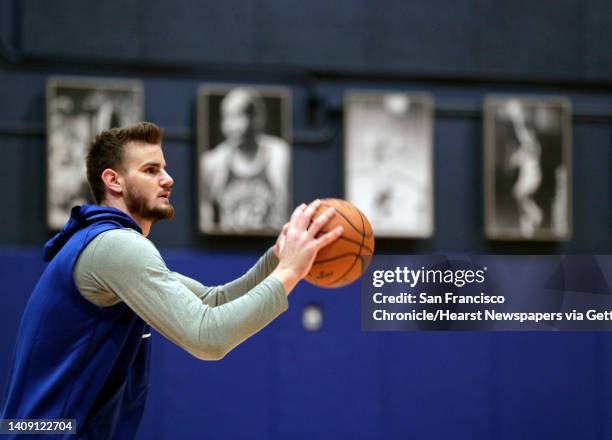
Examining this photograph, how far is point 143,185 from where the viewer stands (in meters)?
2.69

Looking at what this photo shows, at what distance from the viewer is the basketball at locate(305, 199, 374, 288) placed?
2.73m

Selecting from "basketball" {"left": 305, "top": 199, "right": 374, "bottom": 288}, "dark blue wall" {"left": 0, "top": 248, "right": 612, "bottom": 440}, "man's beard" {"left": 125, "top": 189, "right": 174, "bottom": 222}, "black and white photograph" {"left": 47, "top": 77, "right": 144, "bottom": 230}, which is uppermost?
"black and white photograph" {"left": 47, "top": 77, "right": 144, "bottom": 230}

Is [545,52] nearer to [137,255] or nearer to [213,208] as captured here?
[213,208]

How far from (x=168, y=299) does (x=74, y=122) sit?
484cm

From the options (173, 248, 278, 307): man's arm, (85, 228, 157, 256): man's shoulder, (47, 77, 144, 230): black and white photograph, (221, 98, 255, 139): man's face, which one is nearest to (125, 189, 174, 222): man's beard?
(85, 228, 157, 256): man's shoulder

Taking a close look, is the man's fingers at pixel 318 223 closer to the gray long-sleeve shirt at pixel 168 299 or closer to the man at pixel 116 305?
the man at pixel 116 305

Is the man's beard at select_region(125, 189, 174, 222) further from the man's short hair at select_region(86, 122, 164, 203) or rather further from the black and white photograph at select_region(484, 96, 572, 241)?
the black and white photograph at select_region(484, 96, 572, 241)

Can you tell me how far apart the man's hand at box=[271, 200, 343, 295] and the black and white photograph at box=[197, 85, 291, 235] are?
176 inches

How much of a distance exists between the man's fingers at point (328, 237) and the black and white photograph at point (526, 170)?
5.05 m

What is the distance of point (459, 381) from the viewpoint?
6320 millimetres

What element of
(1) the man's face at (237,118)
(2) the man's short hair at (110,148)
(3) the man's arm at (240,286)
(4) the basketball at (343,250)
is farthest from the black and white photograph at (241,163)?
(2) the man's short hair at (110,148)

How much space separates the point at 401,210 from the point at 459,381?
63.5 inches

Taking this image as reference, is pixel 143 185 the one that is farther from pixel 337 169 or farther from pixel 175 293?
pixel 337 169

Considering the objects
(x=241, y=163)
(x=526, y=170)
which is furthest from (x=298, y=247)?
(x=526, y=170)
